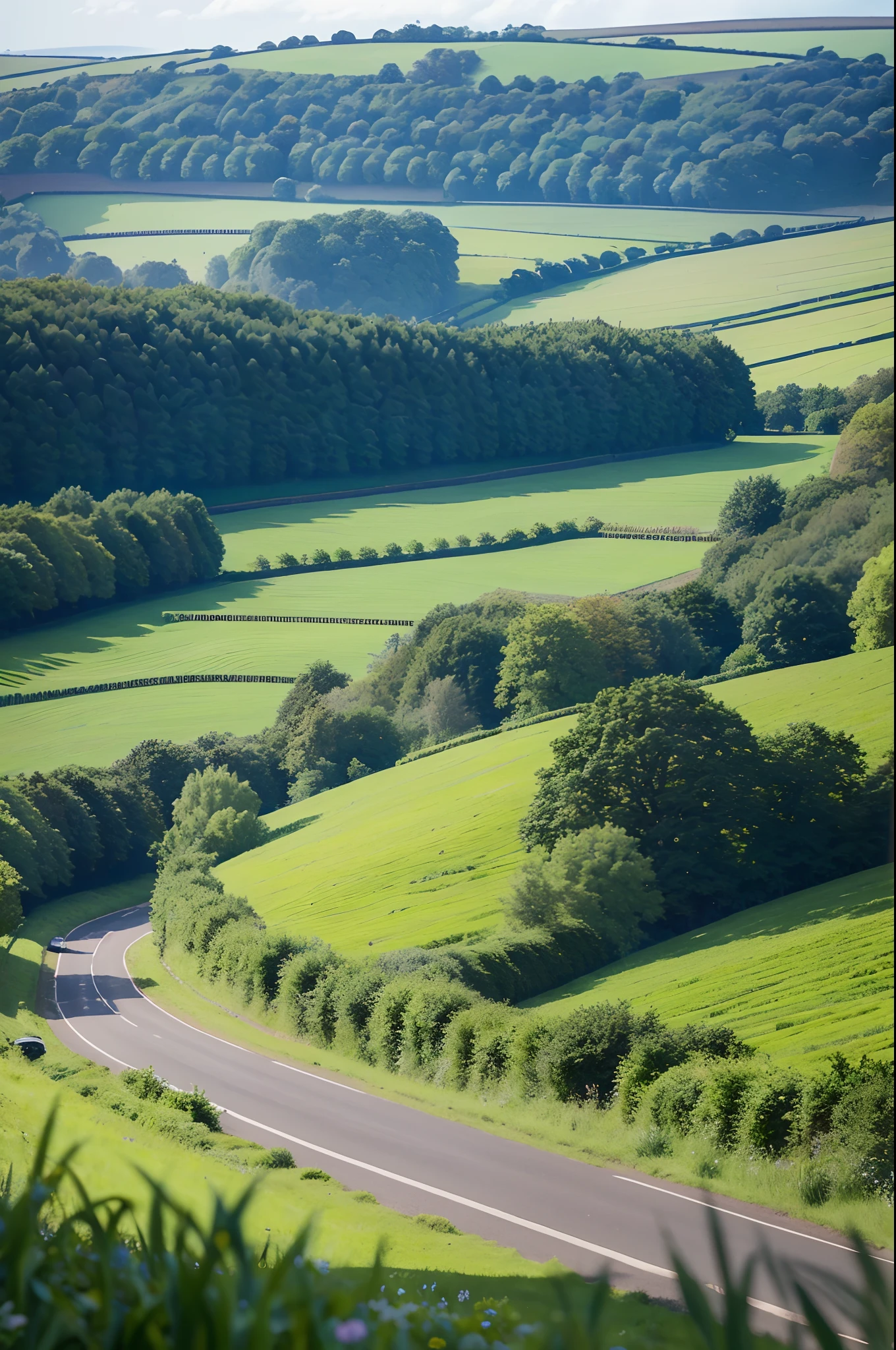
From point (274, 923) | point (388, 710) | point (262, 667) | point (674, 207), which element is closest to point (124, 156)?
point (674, 207)

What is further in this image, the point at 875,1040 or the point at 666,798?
the point at 666,798

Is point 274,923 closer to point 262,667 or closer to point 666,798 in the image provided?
point 666,798

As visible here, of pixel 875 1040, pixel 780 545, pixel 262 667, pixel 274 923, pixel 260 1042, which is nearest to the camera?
pixel 875 1040

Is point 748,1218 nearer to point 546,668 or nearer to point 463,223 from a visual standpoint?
point 546,668

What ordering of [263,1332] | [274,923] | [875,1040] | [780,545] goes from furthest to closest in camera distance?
[780,545], [274,923], [875,1040], [263,1332]

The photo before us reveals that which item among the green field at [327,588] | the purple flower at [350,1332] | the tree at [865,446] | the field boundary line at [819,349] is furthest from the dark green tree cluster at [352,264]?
the purple flower at [350,1332]

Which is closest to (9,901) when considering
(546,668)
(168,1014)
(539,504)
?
(168,1014)
